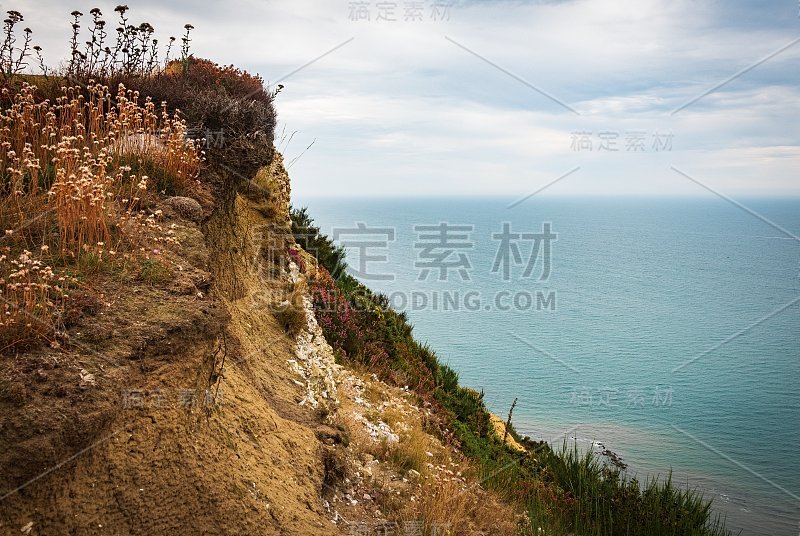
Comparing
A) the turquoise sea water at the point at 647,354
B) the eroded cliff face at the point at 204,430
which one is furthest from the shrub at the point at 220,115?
the turquoise sea water at the point at 647,354

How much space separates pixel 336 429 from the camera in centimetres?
831

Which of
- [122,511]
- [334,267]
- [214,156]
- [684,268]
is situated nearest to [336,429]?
[122,511]

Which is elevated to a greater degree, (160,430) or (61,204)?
(61,204)

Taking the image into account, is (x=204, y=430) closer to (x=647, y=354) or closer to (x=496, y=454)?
(x=496, y=454)

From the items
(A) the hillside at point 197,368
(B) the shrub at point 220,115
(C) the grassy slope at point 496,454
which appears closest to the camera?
(A) the hillside at point 197,368

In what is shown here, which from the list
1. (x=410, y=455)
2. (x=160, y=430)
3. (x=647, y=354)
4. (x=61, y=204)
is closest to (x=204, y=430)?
(x=160, y=430)

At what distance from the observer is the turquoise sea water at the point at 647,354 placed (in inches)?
957

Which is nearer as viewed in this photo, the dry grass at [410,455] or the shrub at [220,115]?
the dry grass at [410,455]

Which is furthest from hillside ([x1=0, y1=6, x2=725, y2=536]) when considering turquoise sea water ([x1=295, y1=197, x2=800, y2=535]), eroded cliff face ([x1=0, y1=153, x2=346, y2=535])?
turquoise sea water ([x1=295, y1=197, x2=800, y2=535])

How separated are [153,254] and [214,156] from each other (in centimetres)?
331

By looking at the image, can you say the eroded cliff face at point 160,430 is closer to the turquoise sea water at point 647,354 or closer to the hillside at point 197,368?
the hillside at point 197,368

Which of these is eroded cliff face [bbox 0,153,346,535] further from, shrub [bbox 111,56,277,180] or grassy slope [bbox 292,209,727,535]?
grassy slope [bbox 292,209,727,535]

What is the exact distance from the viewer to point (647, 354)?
144 feet

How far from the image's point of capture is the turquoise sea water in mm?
24297
